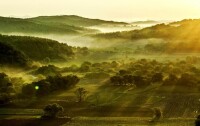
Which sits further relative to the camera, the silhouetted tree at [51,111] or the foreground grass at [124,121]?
the silhouetted tree at [51,111]

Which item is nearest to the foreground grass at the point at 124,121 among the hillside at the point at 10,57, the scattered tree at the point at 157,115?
the scattered tree at the point at 157,115

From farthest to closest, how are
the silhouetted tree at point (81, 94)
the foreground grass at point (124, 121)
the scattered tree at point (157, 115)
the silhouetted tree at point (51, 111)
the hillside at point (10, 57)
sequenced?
the hillside at point (10, 57) < the silhouetted tree at point (81, 94) < the silhouetted tree at point (51, 111) < the scattered tree at point (157, 115) < the foreground grass at point (124, 121)

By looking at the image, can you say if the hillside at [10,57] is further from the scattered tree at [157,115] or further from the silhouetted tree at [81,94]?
the scattered tree at [157,115]

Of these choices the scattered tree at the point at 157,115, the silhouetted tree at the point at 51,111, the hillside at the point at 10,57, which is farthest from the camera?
the hillside at the point at 10,57

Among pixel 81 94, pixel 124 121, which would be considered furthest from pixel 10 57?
pixel 124 121

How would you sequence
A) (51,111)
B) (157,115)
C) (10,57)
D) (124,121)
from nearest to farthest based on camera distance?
1. (124,121)
2. (157,115)
3. (51,111)
4. (10,57)

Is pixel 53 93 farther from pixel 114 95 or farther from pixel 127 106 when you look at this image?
pixel 127 106

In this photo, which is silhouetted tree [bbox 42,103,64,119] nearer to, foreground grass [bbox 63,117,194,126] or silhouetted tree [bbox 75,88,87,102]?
foreground grass [bbox 63,117,194,126]

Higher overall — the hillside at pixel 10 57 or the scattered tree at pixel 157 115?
the hillside at pixel 10 57

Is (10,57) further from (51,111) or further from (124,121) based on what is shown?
(124,121)
